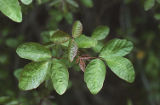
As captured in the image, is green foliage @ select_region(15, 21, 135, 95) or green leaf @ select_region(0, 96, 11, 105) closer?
green foliage @ select_region(15, 21, 135, 95)

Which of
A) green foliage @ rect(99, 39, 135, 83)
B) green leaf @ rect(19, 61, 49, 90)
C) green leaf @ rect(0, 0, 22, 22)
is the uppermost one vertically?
green leaf @ rect(0, 0, 22, 22)

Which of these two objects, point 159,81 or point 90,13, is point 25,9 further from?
point 159,81

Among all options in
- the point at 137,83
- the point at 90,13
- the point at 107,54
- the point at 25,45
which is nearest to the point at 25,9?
the point at 25,45

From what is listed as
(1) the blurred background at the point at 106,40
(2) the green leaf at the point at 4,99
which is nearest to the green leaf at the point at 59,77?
(2) the green leaf at the point at 4,99

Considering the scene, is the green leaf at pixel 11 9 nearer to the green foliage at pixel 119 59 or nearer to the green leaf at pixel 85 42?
the green leaf at pixel 85 42

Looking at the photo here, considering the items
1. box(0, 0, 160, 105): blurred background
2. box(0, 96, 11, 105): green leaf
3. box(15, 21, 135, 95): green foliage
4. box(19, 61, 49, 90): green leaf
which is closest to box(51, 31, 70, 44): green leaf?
box(15, 21, 135, 95): green foliage

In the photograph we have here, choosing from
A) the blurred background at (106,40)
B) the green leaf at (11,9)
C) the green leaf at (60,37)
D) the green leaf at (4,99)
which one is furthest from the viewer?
the blurred background at (106,40)

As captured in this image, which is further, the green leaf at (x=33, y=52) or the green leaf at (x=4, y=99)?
the green leaf at (x=4, y=99)

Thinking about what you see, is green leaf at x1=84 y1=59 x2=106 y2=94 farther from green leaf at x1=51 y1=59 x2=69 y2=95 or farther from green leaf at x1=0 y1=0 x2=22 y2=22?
green leaf at x1=0 y1=0 x2=22 y2=22
